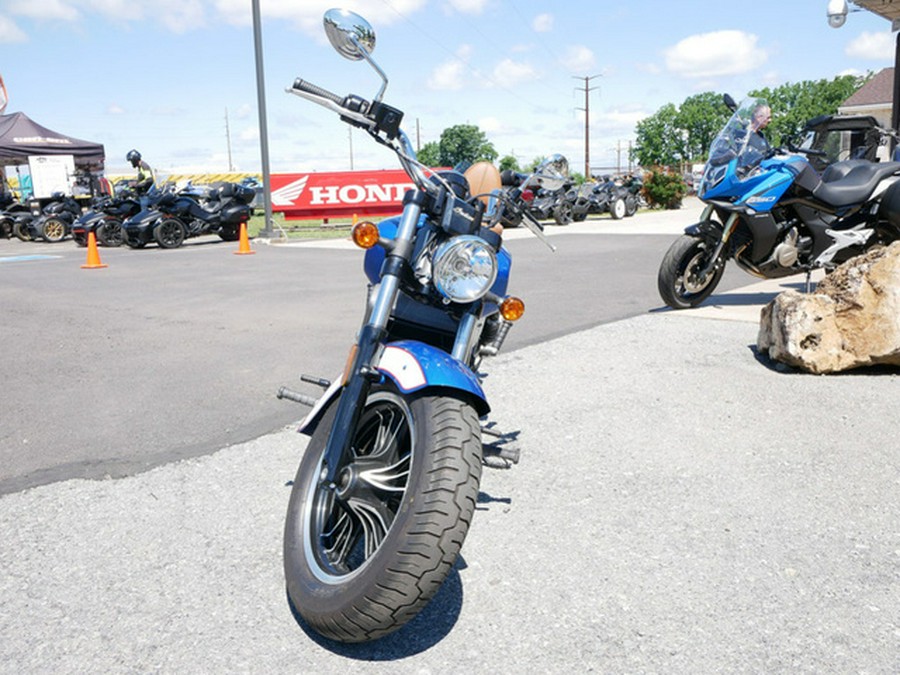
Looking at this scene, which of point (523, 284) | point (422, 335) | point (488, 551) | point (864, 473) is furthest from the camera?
point (523, 284)

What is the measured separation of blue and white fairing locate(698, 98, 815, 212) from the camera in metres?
6.84

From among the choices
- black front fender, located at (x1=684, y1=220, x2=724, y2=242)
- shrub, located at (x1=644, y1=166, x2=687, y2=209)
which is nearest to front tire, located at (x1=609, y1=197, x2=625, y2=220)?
shrub, located at (x1=644, y1=166, x2=687, y2=209)

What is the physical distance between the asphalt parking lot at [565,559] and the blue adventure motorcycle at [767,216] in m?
2.77

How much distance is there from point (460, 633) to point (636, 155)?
4626 inches

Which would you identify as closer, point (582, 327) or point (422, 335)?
point (422, 335)

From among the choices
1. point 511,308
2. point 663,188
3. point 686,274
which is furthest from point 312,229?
point 511,308

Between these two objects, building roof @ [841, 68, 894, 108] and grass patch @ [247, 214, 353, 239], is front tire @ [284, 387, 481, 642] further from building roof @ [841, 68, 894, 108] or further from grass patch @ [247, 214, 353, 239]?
building roof @ [841, 68, 894, 108]

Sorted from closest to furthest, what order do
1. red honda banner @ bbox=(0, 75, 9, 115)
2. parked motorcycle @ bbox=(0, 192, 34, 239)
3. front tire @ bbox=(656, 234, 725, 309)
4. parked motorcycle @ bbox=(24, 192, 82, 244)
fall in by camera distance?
front tire @ bbox=(656, 234, 725, 309) → red honda banner @ bbox=(0, 75, 9, 115) → parked motorcycle @ bbox=(24, 192, 82, 244) → parked motorcycle @ bbox=(0, 192, 34, 239)

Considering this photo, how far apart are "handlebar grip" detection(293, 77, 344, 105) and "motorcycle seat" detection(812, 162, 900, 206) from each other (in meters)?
5.58

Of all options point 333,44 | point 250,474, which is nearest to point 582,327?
point 250,474

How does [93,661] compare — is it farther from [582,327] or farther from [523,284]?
[523,284]

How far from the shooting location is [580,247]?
14344 mm

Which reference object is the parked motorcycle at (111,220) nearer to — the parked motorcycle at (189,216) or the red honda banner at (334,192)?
the parked motorcycle at (189,216)

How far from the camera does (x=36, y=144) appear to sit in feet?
80.4
